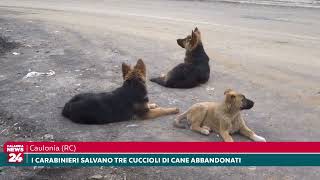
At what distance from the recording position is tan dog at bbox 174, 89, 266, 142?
780 cm

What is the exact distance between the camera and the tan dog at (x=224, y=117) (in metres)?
7.80

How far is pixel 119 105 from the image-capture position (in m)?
8.48

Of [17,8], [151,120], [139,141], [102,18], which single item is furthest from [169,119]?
[17,8]

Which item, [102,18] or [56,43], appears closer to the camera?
[56,43]

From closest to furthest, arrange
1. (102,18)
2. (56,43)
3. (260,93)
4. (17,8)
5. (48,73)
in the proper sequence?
(260,93) < (48,73) < (56,43) < (102,18) < (17,8)

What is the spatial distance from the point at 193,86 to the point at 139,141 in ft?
9.98

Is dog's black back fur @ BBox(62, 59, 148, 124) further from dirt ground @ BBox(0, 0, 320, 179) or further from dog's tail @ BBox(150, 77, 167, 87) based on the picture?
dog's tail @ BBox(150, 77, 167, 87)

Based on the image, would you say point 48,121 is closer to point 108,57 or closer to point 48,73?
point 48,73

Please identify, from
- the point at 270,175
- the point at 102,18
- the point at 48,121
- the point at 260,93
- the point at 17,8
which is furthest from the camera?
the point at 17,8

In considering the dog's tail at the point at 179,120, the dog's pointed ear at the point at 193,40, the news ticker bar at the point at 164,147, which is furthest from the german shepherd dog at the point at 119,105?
the dog's pointed ear at the point at 193,40

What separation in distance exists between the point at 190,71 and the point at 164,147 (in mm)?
3672

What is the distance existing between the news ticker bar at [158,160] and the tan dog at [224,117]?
0.83m

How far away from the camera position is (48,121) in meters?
8.53

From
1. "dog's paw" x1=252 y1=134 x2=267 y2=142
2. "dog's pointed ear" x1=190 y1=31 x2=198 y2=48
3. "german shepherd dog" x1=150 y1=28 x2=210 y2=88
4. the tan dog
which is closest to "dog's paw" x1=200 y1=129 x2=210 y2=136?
the tan dog
